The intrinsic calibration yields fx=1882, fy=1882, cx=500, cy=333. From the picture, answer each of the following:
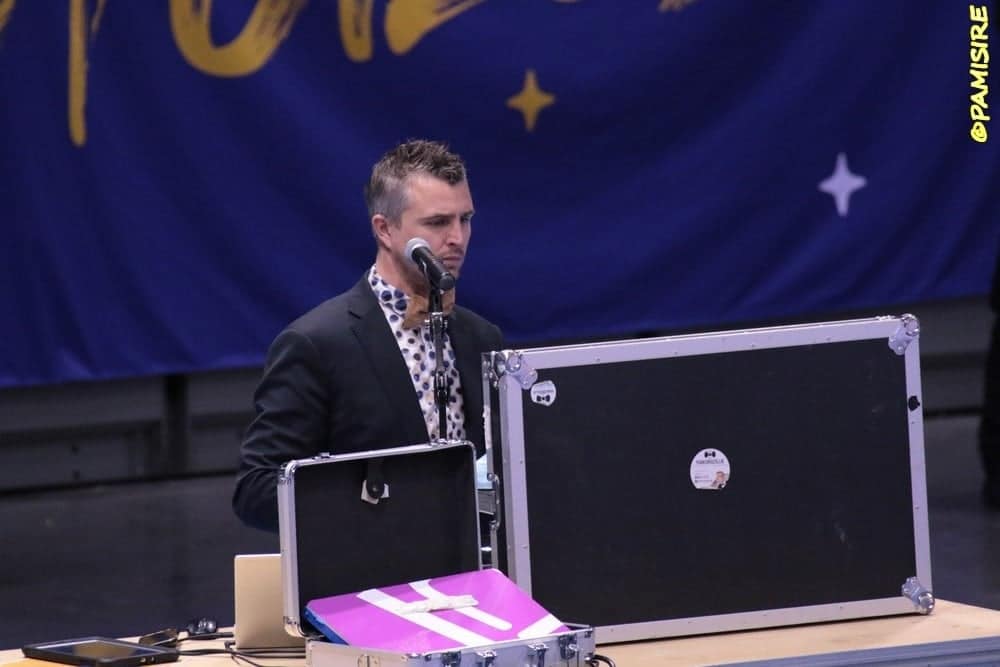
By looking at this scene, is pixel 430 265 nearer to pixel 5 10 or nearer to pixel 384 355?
pixel 384 355

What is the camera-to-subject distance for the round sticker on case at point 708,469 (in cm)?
267

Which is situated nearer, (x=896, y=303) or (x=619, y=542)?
(x=619, y=542)

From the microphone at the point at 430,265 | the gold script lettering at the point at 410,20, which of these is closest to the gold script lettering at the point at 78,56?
the gold script lettering at the point at 410,20

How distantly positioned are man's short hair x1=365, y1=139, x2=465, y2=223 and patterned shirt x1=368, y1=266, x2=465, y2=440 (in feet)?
0.47

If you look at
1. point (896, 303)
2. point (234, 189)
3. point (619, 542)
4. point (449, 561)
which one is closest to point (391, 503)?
point (449, 561)

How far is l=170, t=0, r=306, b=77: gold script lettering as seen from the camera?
5.89 m

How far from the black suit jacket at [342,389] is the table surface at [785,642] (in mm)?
419

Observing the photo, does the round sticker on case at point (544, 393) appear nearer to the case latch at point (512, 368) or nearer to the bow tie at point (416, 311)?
the case latch at point (512, 368)

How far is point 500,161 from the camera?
6.36 metres

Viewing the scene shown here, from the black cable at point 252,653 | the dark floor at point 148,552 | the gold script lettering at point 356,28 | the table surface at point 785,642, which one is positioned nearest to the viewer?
the table surface at point 785,642

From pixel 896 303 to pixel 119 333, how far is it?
2883 millimetres

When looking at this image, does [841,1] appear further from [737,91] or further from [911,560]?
[911,560]

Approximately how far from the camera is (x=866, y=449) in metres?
2.76

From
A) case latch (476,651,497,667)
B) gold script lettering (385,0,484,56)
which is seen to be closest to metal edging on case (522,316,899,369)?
case latch (476,651,497,667)
